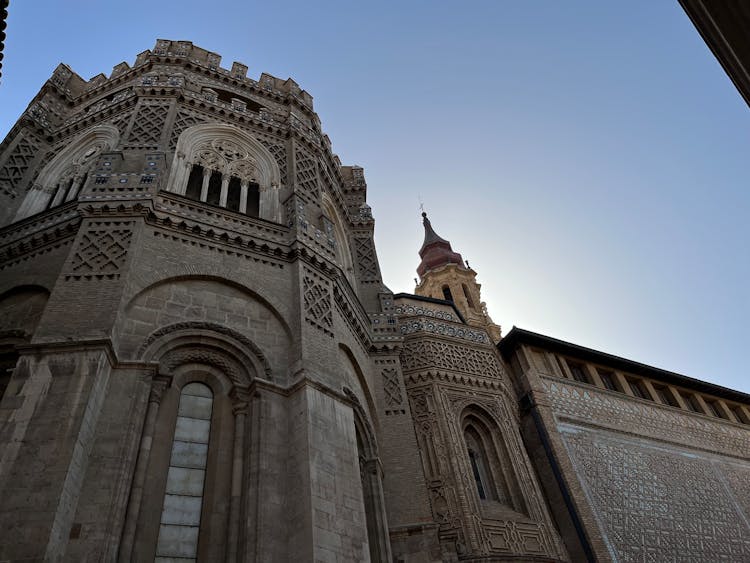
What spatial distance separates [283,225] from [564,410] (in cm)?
1022

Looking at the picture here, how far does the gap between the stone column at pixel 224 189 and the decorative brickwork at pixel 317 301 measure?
272 centimetres

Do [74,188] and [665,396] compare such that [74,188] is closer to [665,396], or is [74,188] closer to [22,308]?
[22,308]

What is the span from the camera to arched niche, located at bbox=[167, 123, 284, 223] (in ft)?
40.1

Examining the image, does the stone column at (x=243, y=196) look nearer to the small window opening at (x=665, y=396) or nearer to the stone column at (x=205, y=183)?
the stone column at (x=205, y=183)

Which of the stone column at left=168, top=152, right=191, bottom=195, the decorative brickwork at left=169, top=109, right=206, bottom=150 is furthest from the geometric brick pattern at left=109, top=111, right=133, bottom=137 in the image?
the stone column at left=168, top=152, right=191, bottom=195

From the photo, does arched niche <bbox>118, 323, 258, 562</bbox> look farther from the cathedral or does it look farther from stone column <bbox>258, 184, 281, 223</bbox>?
stone column <bbox>258, 184, 281, 223</bbox>

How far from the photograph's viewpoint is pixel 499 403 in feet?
49.3

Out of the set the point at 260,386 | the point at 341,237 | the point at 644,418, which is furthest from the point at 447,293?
the point at 260,386

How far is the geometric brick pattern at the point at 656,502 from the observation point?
565 inches

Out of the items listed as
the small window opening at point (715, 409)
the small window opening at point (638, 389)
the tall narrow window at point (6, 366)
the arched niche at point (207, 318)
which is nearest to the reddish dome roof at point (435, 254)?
the small window opening at point (638, 389)

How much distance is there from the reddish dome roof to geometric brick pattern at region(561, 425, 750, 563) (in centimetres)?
1722

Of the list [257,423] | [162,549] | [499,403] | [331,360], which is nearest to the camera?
[162,549]

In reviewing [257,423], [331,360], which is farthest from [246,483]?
[331,360]

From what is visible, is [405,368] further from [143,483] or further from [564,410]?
[143,483]
